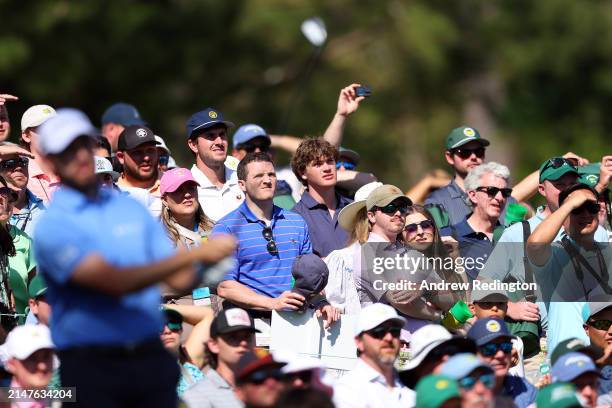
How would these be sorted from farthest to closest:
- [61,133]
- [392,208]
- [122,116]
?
[122,116] < [392,208] < [61,133]

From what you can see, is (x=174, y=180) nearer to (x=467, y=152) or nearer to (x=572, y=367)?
(x=467, y=152)

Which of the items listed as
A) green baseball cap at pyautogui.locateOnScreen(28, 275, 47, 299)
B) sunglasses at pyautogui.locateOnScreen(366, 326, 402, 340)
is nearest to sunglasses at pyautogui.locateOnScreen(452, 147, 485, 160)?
sunglasses at pyautogui.locateOnScreen(366, 326, 402, 340)

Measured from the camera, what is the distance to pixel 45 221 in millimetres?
6785

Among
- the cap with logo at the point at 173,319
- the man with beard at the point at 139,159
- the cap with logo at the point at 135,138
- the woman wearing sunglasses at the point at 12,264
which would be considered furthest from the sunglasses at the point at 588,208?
the woman wearing sunglasses at the point at 12,264

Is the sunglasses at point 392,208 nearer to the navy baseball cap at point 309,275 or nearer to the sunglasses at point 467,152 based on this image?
the navy baseball cap at point 309,275

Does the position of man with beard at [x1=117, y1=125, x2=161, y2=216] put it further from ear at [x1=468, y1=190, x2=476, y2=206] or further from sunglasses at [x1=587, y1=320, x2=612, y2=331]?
sunglasses at [x1=587, y1=320, x2=612, y2=331]

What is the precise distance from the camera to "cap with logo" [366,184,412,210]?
10.5 meters

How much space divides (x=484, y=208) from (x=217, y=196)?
2.01 metres

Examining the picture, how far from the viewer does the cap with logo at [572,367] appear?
28.7ft

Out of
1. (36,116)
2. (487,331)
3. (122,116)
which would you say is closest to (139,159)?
(36,116)

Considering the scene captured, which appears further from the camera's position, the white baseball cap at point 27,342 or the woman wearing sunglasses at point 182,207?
the woman wearing sunglasses at point 182,207

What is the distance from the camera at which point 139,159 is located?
1162 cm

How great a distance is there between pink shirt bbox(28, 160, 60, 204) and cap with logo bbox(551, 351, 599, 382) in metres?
4.18

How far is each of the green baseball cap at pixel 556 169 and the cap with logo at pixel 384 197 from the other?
116 centimetres
